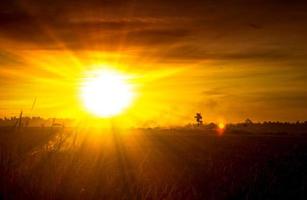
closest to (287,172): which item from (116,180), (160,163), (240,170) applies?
(240,170)

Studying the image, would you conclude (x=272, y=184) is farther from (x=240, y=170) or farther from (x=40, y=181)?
(x=40, y=181)

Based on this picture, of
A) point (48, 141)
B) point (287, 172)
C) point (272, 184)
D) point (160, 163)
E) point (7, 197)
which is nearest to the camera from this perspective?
point (7, 197)

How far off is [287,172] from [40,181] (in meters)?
10.9

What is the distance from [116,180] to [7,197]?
96.1 inches

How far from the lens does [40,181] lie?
8250mm

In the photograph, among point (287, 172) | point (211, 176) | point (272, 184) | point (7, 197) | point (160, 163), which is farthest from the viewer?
point (160, 163)

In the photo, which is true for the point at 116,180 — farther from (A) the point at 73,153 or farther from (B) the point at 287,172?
(B) the point at 287,172

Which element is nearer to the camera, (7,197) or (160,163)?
(7,197)

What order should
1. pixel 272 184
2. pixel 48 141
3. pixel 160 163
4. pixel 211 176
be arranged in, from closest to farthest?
pixel 48 141, pixel 272 184, pixel 211 176, pixel 160 163

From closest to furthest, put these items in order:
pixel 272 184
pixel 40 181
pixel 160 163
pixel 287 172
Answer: pixel 40 181 → pixel 272 184 → pixel 287 172 → pixel 160 163

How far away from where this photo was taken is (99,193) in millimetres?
8570

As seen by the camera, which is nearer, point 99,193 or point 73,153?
point 99,193

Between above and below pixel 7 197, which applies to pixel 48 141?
above

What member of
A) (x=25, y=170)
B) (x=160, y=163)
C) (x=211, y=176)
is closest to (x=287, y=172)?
(x=211, y=176)
